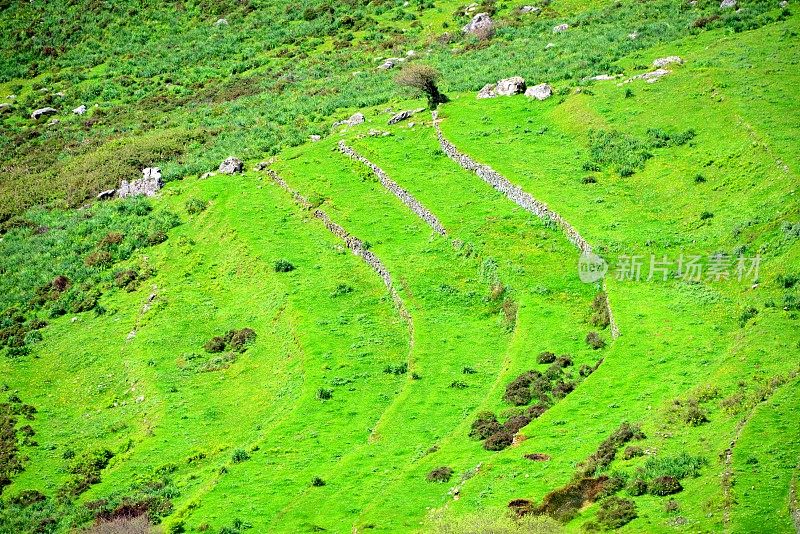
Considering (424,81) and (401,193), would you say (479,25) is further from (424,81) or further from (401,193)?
(401,193)

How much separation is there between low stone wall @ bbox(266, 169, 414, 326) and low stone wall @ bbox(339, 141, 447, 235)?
5.82m

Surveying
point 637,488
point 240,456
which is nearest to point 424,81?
point 240,456

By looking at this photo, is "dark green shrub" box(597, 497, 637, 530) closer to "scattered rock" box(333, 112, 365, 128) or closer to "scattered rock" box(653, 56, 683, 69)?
"scattered rock" box(653, 56, 683, 69)

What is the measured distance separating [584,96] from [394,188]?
21222 mm

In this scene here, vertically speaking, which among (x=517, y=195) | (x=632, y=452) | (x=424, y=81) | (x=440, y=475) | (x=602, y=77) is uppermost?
(x=424, y=81)

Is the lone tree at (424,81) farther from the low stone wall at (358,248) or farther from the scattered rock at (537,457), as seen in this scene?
the scattered rock at (537,457)

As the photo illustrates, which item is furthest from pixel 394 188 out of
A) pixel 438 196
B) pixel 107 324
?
pixel 107 324

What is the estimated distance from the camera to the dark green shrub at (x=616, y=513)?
1379 inches

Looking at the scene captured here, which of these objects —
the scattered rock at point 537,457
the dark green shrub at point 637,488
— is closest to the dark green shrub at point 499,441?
the scattered rock at point 537,457

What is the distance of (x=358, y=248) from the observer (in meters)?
73.9

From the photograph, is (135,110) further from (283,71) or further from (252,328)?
(252,328)

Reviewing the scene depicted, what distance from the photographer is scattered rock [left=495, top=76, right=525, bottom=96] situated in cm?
9406

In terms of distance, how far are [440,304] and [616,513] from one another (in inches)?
1193

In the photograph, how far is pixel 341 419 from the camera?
54594mm
